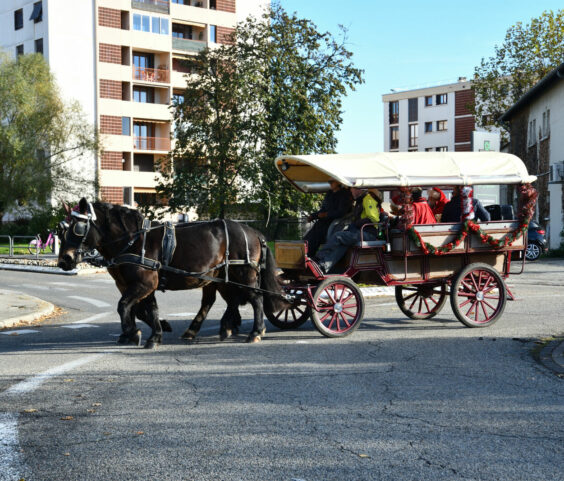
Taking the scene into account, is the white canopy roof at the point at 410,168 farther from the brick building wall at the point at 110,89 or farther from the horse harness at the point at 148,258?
the brick building wall at the point at 110,89

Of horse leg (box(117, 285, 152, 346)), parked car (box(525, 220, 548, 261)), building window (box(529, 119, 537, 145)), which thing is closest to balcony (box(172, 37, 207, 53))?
building window (box(529, 119, 537, 145))

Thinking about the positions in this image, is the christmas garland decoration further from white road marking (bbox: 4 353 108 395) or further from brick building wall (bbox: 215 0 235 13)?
brick building wall (bbox: 215 0 235 13)

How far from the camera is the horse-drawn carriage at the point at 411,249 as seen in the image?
34.0 feet

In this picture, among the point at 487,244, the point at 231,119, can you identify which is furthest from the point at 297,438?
the point at 231,119

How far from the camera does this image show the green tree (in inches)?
1944

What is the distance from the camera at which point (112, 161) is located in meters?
61.1

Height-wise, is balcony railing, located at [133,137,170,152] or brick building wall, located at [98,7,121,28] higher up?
brick building wall, located at [98,7,121,28]

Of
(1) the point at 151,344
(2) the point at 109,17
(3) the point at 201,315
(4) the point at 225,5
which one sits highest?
(4) the point at 225,5

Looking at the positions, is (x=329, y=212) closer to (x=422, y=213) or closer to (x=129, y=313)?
(x=422, y=213)

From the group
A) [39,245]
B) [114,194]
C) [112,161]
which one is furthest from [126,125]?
[39,245]

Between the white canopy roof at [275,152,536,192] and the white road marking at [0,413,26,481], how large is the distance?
18.3 ft

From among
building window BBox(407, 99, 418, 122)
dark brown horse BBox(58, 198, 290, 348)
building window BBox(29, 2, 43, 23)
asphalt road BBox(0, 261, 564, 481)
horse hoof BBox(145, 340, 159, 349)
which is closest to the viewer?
asphalt road BBox(0, 261, 564, 481)

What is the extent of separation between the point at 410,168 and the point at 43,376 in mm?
5692

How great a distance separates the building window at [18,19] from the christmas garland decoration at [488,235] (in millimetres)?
58792
